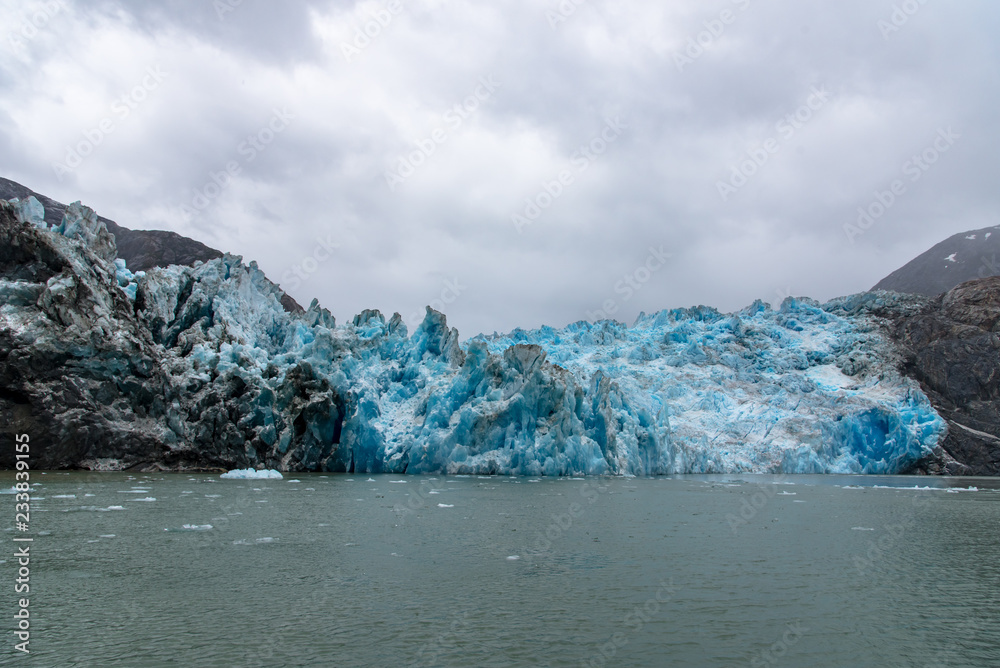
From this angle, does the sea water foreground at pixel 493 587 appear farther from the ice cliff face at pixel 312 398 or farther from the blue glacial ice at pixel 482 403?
the blue glacial ice at pixel 482 403

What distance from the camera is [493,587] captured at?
878cm

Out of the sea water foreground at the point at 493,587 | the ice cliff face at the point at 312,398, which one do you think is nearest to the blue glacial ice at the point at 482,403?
the ice cliff face at the point at 312,398

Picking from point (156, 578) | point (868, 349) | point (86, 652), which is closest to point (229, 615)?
point (86, 652)

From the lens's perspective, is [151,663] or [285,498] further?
[285,498]

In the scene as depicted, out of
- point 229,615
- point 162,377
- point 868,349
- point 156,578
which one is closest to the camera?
point 229,615

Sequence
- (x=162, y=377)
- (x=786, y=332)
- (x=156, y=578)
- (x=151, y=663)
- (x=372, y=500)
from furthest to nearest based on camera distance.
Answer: (x=786, y=332) < (x=162, y=377) < (x=372, y=500) < (x=156, y=578) < (x=151, y=663)

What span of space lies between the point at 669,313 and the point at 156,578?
2542 inches

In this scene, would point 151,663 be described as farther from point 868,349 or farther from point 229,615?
point 868,349

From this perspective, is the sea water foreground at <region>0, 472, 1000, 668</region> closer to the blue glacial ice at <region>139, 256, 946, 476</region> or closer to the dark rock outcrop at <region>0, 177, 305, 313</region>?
the blue glacial ice at <region>139, 256, 946, 476</region>

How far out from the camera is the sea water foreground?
20.7ft

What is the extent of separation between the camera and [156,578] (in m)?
8.70

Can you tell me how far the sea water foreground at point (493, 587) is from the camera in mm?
6305

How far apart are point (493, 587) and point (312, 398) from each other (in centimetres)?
2621

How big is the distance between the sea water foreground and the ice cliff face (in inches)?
479
